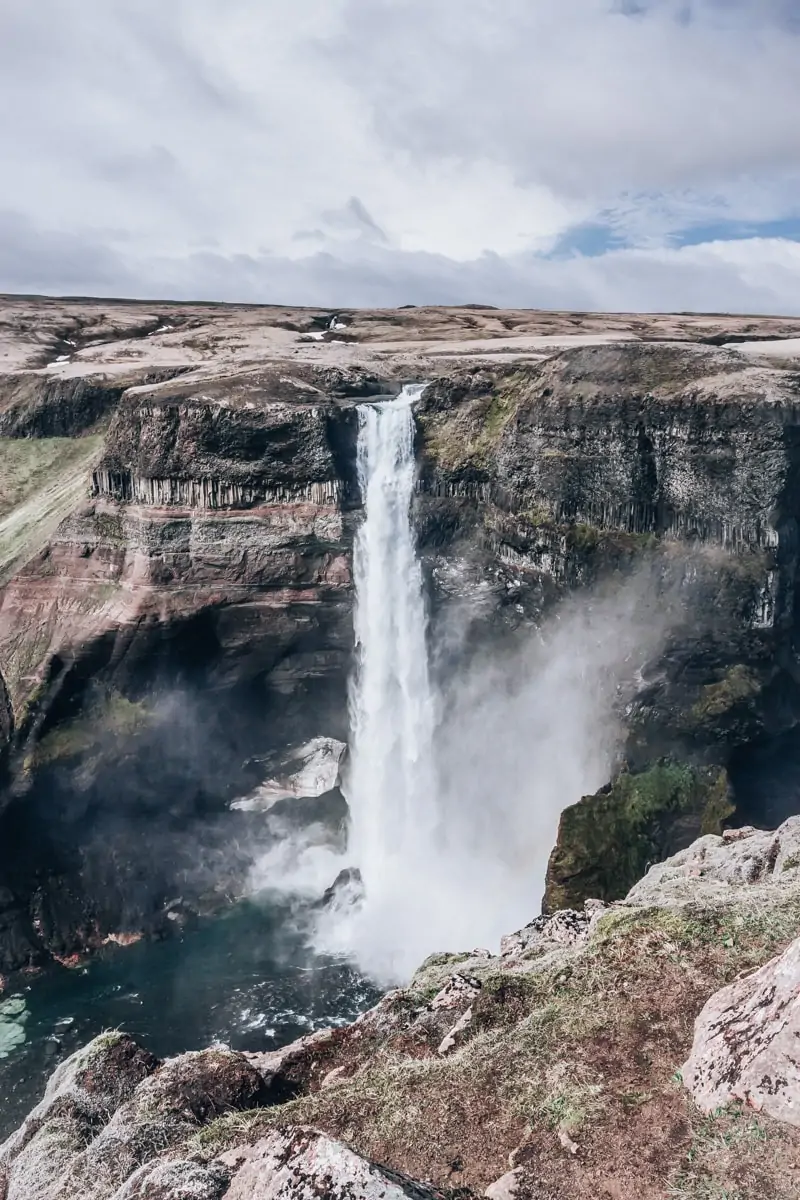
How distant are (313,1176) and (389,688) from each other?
40445 millimetres

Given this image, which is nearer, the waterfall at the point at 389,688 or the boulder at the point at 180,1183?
the boulder at the point at 180,1183

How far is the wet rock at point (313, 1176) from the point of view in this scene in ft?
27.6

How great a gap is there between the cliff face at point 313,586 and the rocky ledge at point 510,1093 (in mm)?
23601

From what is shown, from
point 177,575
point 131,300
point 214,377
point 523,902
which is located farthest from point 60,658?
point 131,300

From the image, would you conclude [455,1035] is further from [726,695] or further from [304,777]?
[304,777]

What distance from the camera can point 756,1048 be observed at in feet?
32.8

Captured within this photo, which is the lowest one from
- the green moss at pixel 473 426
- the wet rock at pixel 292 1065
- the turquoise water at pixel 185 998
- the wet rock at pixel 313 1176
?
the turquoise water at pixel 185 998

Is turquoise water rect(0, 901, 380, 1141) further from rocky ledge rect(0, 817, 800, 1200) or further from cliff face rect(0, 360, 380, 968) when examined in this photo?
rocky ledge rect(0, 817, 800, 1200)

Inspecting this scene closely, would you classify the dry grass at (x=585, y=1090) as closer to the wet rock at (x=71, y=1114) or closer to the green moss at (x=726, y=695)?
the wet rock at (x=71, y=1114)

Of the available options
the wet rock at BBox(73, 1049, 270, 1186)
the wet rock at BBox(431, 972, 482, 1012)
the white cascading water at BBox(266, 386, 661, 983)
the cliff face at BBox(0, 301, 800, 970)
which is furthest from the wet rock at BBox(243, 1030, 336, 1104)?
the white cascading water at BBox(266, 386, 661, 983)

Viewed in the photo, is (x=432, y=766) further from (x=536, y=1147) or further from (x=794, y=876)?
(x=536, y=1147)

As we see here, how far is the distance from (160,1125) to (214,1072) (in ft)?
4.50

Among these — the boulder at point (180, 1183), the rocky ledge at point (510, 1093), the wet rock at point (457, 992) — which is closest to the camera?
the rocky ledge at point (510, 1093)

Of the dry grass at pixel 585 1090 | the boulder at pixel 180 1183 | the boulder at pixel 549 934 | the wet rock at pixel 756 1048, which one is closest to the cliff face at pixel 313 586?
the boulder at pixel 549 934
